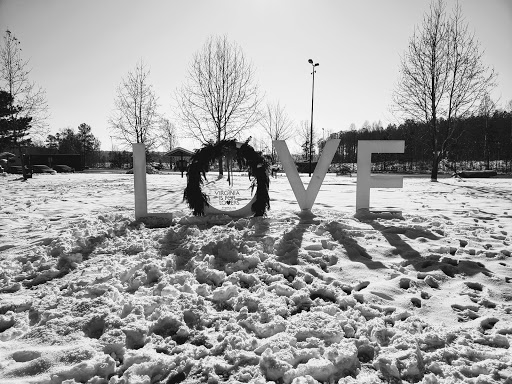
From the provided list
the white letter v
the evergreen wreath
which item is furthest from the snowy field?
the white letter v

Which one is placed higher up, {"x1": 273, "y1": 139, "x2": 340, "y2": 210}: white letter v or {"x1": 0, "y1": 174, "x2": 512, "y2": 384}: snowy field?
{"x1": 273, "y1": 139, "x2": 340, "y2": 210}: white letter v

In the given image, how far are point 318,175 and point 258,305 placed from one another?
413 centimetres

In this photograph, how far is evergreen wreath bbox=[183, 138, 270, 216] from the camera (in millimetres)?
5883

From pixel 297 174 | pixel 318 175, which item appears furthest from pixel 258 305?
pixel 318 175

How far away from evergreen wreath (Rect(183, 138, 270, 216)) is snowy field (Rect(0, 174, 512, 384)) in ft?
3.81

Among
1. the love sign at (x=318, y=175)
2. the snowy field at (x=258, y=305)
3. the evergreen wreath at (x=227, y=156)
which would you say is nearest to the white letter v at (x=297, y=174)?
the love sign at (x=318, y=175)

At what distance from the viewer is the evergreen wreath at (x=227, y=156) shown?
5883mm

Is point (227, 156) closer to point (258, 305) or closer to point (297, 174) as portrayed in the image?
point (297, 174)

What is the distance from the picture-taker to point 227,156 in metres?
6.09

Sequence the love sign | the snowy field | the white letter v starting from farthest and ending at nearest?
1. the white letter v
2. the love sign
3. the snowy field

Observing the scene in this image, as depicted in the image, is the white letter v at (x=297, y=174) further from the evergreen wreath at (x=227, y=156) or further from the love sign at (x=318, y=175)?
the evergreen wreath at (x=227, y=156)

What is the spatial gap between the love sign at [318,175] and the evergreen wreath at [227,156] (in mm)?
221

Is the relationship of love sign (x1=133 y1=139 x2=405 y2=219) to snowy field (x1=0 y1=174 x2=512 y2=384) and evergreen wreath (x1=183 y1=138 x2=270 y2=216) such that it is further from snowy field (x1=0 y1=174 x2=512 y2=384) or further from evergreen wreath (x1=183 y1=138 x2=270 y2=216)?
snowy field (x1=0 y1=174 x2=512 y2=384)

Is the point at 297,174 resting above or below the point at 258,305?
above
